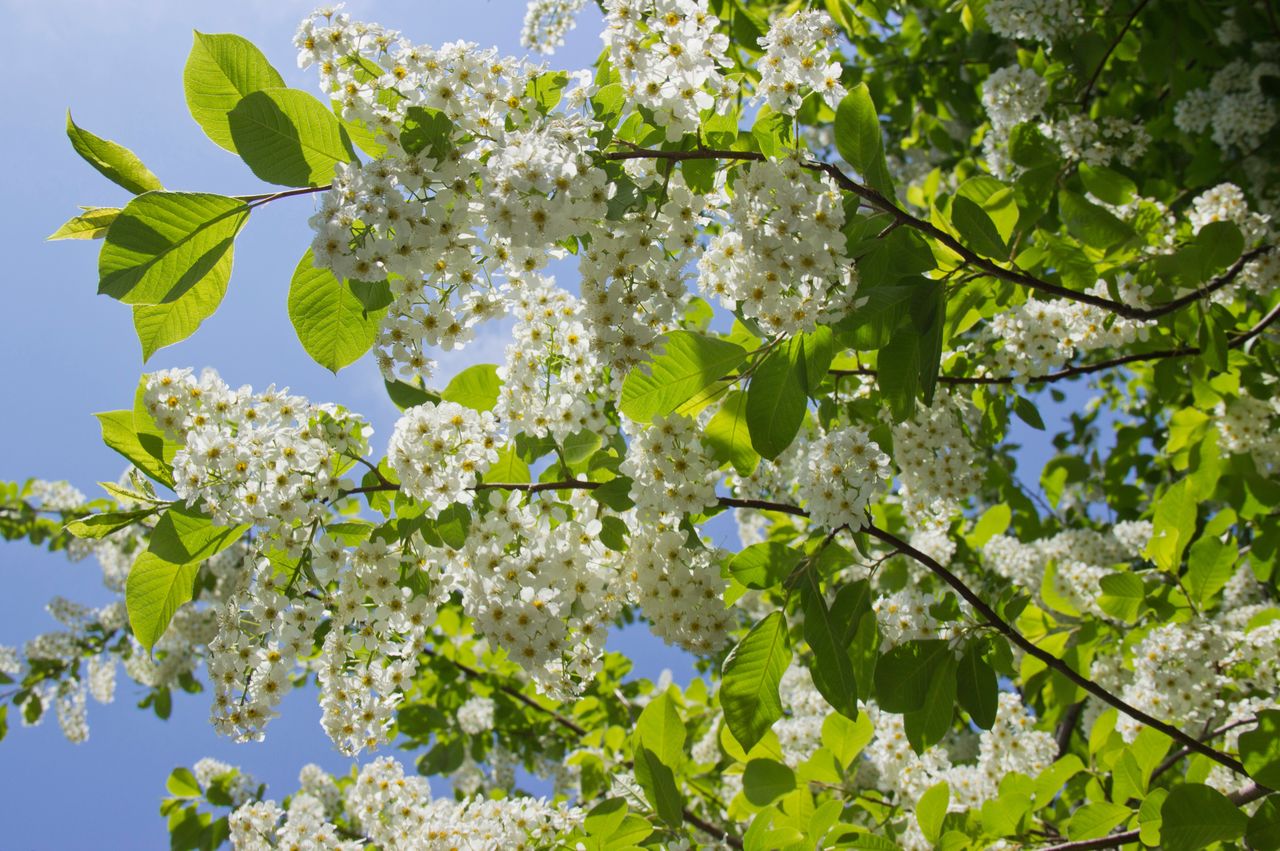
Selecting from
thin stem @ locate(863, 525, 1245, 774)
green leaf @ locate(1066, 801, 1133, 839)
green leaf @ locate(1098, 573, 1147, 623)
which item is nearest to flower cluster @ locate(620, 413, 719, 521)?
thin stem @ locate(863, 525, 1245, 774)

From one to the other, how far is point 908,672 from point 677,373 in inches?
42.1

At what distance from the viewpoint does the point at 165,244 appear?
1750 millimetres

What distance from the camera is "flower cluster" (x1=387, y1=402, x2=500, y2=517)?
213 cm

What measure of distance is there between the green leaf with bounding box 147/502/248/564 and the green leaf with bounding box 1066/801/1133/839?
100 inches

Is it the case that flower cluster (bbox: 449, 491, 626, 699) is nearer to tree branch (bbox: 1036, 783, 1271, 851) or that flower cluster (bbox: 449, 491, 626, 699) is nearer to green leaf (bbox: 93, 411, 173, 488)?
green leaf (bbox: 93, 411, 173, 488)

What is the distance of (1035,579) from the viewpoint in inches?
224

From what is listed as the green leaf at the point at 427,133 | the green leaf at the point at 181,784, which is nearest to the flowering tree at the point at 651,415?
the green leaf at the point at 427,133

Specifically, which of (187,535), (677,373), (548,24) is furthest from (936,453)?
(548,24)

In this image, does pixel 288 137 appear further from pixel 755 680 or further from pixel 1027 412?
pixel 1027 412

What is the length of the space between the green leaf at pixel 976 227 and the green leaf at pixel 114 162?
6.42 feet

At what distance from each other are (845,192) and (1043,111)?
3.72m

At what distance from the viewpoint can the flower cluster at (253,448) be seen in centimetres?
207

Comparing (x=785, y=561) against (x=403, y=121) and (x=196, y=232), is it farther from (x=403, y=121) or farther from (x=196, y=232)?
(x=196, y=232)

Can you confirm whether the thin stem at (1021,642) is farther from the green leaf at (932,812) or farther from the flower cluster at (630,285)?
the flower cluster at (630,285)
